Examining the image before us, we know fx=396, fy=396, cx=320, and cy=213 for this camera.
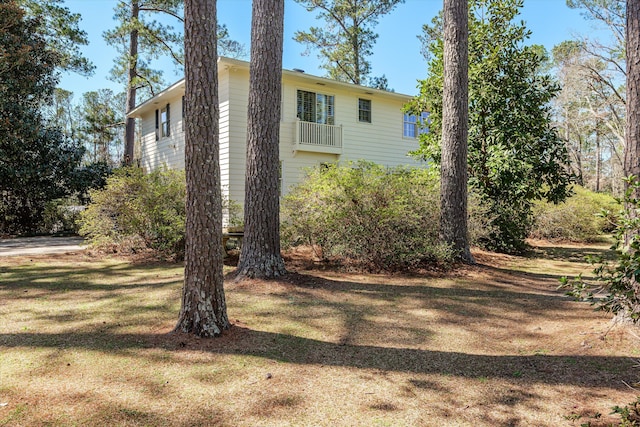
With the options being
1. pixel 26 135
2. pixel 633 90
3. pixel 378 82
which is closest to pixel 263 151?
pixel 633 90

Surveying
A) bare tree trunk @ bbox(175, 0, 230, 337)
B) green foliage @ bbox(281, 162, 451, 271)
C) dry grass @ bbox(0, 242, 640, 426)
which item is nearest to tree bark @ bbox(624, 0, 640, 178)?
dry grass @ bbox(0, 242, 640, 426)

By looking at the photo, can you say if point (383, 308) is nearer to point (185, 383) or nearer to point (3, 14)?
point (185, 383)

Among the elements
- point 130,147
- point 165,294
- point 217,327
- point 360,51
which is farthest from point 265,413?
point 360,51

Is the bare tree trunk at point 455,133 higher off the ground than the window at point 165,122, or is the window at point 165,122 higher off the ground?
the window at point 165,122

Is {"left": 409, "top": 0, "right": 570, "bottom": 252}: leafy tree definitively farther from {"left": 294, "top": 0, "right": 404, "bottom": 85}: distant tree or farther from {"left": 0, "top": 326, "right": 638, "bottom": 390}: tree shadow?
{"left": 294, "top": 0, "right": 404, "bottom": 85}: distant tree

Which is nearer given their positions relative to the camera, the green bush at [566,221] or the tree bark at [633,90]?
the tree bark at [633,90]

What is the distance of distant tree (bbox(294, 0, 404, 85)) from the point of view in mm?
23609

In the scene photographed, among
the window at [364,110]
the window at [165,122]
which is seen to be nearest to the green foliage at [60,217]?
the window at [165,122]

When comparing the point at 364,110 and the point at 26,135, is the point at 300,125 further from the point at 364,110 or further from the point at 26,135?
the point at 26,135

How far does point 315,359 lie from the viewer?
3.58 metres

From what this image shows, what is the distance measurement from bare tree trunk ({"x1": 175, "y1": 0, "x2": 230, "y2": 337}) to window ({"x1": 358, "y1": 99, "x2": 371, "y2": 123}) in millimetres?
12428

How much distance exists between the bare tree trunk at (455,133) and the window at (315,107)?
7093mm

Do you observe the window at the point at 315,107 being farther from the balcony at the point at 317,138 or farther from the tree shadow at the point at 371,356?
the tree shadow at the point at 371,356

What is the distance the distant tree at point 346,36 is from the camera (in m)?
23.6
